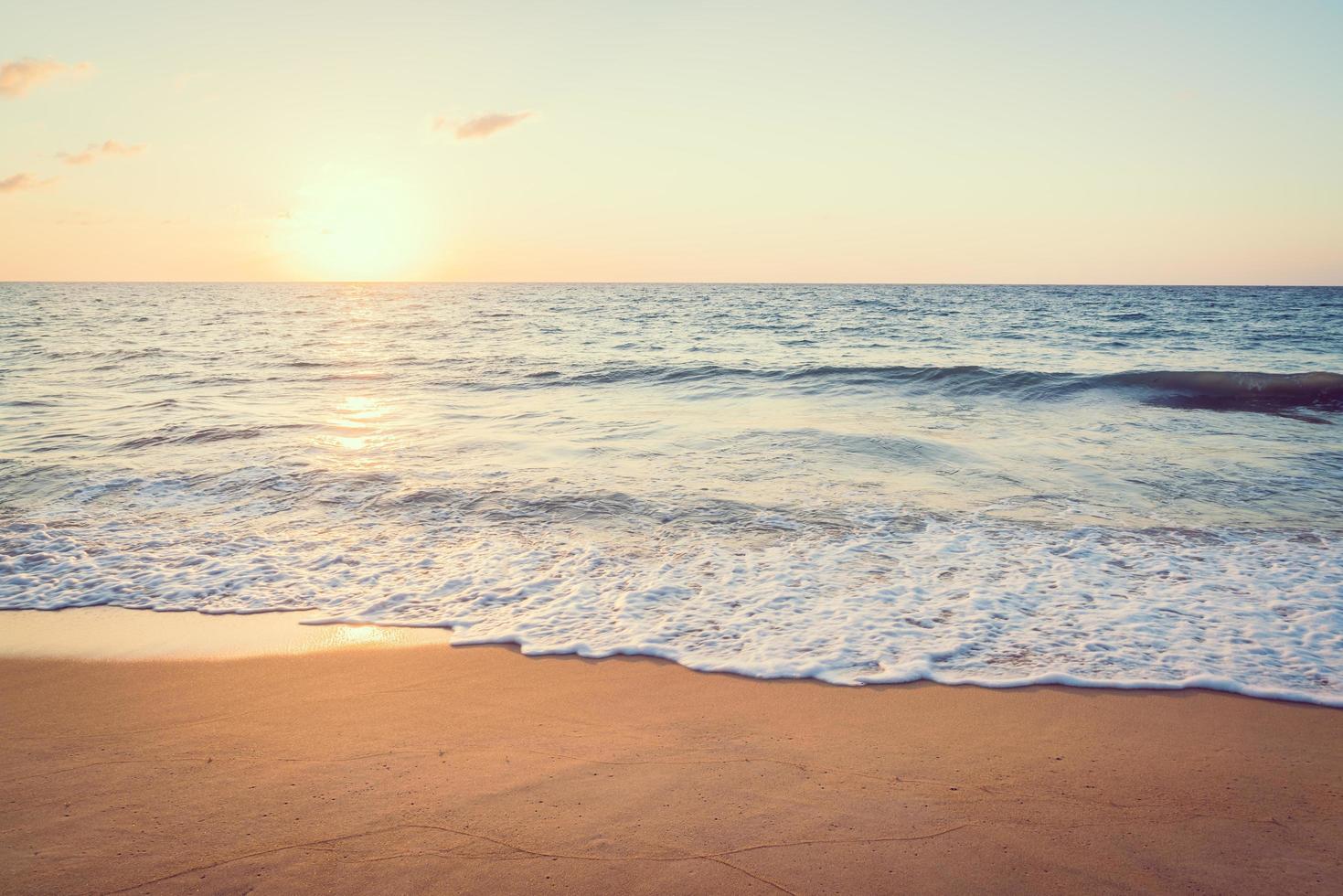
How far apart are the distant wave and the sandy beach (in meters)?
14.1

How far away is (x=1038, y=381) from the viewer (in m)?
18.1

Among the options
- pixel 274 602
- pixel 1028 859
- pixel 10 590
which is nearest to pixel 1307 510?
pixel 1028 859

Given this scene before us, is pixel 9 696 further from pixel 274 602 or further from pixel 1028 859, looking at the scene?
pixel 1028 859

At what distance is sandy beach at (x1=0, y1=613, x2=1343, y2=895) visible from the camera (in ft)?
9.83

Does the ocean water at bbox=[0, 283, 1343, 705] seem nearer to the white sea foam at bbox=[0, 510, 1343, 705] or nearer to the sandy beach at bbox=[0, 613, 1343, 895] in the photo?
the white sea foam at bbox=[0, 510, 1343, 705]

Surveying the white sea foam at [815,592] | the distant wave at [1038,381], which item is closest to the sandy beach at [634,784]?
the white sea foam at [815,592]

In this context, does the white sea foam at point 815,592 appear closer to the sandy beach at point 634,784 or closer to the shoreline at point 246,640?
the shoreline at point 246,640

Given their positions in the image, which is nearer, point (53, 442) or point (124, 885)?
point (124, 885)

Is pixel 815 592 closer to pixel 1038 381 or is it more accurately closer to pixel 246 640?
pixel 246 640

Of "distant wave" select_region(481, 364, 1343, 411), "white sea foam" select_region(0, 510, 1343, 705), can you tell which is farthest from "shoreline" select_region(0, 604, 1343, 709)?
"distant wave" select_region(481, 364, 1343, 411)

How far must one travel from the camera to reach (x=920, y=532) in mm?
7566

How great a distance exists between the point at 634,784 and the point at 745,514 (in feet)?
15.6

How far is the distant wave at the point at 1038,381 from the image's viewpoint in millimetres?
16609

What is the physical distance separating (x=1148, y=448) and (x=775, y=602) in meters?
8.30
